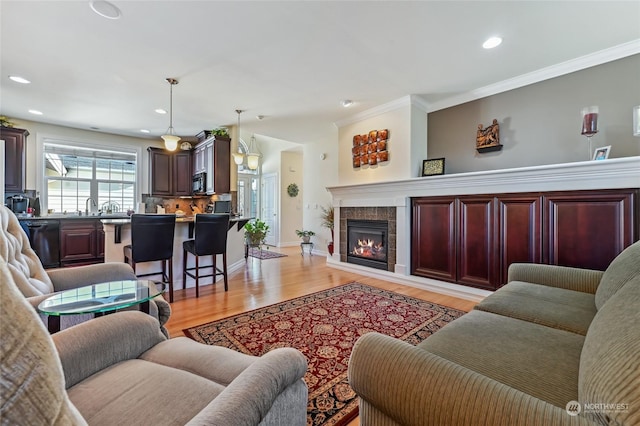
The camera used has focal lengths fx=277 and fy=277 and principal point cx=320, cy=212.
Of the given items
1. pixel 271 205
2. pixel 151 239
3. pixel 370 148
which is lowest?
pixel 151 239

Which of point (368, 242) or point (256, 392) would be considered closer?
point (256, 392)

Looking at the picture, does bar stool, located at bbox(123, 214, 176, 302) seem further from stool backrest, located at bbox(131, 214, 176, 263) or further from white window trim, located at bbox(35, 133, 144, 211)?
white window trim, located at bbox(35, 133, 144, 211)

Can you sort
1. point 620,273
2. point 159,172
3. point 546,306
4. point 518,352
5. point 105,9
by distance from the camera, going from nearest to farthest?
point 518,352 < point 620,273 < point 546,306 < point 105,9 < point 159,172

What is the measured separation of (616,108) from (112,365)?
172 inches

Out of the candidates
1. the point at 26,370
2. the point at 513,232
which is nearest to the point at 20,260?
the point at 26,370

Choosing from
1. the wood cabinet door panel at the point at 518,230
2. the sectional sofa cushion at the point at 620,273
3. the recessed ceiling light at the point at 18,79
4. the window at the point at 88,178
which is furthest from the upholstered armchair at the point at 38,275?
the window at the point at 88,178

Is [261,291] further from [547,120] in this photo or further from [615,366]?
[547,120]

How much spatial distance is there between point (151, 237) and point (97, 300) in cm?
156

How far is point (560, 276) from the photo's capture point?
195 cm

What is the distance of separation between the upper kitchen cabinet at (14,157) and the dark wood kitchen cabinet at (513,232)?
21.7 ft

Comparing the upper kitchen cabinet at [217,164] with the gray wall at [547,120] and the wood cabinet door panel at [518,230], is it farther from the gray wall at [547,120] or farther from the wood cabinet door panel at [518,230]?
the wood cabinet door panel at [518,230]

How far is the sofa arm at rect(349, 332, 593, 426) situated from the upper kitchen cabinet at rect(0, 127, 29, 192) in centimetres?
664

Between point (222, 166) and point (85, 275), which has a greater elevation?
point (222, 166)

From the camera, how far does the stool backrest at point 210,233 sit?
3.20m
